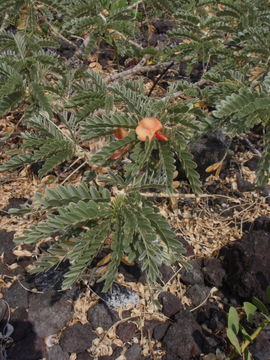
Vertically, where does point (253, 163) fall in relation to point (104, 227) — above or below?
below

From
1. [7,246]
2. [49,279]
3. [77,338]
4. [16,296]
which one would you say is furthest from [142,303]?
[7,246]

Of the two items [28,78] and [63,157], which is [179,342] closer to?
[63,157]

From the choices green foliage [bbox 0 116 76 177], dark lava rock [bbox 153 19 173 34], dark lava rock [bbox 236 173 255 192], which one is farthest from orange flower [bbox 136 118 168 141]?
dark lava rock [bbox 153 19 173 34]

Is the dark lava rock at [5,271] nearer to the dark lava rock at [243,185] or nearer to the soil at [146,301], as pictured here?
the soil at [146,301]

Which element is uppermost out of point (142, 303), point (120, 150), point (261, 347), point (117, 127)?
point (117, 127)

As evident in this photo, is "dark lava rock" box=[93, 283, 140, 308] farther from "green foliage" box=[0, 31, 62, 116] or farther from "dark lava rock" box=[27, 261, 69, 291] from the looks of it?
"green foliage" box=[0, 31, 62, 116]

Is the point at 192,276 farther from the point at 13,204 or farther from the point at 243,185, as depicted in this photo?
the point at 13,204

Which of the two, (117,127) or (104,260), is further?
(104,260)
